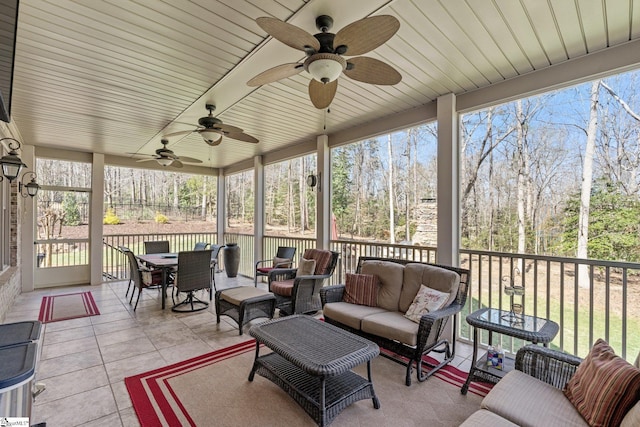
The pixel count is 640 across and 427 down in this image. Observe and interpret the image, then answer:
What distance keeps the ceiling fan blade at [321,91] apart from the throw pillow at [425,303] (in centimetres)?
206

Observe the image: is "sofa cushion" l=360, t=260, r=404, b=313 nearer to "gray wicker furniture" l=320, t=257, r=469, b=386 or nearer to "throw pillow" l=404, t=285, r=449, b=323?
"gray wicker furniture" l=320, t=257, r=469, b=386

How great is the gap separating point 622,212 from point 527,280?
51.4 inches

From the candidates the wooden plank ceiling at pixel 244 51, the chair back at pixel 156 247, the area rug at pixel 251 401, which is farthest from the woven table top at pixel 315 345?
the chair back at pixel 156 247

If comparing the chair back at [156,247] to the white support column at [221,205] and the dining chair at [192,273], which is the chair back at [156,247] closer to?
the dining chair at [192,273]

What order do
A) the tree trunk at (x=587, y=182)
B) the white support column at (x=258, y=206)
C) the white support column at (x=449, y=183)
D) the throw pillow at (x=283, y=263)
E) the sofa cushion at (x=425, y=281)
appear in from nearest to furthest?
1. the sofa cushion at (x=425, y=281)
2. the tree trunk at (x=587, y=182)
3. the white support column at (x=449, y=183)
4. the throw pillow at (x=283, y=263)
5. the white support column at (x=258, y=206)

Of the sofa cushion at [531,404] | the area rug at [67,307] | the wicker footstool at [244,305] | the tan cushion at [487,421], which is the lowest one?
the area rug at [67,307]

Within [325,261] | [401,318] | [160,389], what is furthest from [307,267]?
[160,389]

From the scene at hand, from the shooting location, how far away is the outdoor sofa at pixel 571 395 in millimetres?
1440

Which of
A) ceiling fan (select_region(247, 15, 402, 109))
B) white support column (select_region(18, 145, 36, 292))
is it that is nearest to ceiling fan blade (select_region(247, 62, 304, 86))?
ceiling fan (select_region(247, 15, 402, 109))

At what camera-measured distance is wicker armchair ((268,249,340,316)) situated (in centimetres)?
394

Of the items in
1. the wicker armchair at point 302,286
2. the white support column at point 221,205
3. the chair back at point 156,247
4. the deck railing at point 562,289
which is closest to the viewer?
the deck railing at point 562,289

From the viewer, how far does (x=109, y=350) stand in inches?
126

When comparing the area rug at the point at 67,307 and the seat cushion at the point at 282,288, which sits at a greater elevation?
the seat cushion at the point at 282,288

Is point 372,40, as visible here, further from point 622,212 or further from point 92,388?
point 92,388
